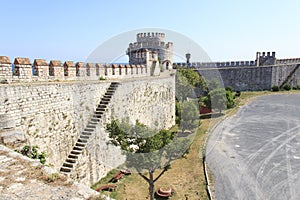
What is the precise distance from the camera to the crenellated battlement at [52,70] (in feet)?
19.6

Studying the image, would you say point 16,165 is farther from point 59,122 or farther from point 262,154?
point 262,154

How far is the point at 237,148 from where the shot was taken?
11.5 meters

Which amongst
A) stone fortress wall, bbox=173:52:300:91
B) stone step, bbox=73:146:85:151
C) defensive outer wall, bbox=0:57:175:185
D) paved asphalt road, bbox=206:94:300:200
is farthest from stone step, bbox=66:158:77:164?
stone fortress wall, bbox=173:52:300:91

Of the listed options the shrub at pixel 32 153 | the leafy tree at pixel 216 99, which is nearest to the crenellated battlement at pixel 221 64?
the leafy tree at pixel 216 99

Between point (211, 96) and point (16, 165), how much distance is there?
17828 mm

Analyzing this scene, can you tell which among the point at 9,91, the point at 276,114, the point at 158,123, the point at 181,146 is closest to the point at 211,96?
the point at 276,114

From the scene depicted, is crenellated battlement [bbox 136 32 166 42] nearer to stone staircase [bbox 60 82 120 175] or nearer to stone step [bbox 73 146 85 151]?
stone staircase [bbox 60 82 120 175]

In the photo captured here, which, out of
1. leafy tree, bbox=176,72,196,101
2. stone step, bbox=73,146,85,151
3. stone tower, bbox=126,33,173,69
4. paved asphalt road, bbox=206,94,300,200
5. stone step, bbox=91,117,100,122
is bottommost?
paved asphalt road, bbox=206,94,300,200

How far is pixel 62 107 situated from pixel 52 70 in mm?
1360

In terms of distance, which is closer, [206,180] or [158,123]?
[206,180]

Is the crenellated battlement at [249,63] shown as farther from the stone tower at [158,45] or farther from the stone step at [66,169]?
the stone step at [66,169]

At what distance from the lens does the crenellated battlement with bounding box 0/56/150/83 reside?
5.98 metres

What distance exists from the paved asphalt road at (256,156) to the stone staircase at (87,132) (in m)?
4.89

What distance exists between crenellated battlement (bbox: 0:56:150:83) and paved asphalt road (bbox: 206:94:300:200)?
636 centimetres
